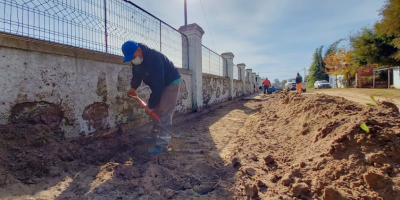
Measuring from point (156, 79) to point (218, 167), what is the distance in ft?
4.16

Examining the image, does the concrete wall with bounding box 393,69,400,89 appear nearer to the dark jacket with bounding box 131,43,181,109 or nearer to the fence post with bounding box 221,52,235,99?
the fence post with bounding box 221,52,235,99

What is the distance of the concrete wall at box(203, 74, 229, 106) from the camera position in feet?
23.0

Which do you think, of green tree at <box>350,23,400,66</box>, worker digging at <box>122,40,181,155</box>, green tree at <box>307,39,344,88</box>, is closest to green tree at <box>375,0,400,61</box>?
green tree at <box>350,23,400,66</box>

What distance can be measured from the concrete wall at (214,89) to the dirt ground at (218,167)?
440 cm

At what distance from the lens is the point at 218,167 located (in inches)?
88.7

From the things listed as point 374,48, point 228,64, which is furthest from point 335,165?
point 374,48

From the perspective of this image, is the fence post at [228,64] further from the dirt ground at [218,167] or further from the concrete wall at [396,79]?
the concrete wall at [396,79]

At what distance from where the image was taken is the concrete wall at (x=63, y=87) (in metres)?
2.08

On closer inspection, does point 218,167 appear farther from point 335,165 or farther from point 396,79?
point 396,79

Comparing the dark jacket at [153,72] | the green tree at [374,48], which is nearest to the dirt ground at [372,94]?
the dark jacket at [153,72]

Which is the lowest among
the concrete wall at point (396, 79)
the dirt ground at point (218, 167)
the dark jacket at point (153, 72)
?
the dirt ground at point (218, 167)

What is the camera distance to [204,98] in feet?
22.4

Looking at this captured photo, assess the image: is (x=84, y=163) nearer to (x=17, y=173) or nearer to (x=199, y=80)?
(x=17, y=173)

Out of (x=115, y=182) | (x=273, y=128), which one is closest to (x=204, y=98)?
(x=273, y=128)
